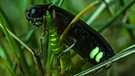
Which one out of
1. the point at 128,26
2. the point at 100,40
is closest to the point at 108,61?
the point at 100,40

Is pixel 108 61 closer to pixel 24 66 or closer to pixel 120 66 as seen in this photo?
pixel 24 66

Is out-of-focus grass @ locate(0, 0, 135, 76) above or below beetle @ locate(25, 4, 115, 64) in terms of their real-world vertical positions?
below

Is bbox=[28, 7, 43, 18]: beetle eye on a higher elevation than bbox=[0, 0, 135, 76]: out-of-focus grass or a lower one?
higher

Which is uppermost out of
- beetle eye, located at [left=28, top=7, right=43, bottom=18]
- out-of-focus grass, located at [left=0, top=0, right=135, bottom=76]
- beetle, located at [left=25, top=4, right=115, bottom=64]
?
beetle eye, located at [left=28, top=7, right=43, bottom=18]

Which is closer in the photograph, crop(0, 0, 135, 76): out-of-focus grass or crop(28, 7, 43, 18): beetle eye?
crop(28, 7, 43, 18): beetle eye

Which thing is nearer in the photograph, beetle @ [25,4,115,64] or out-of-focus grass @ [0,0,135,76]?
beetle @ [25,4,115,64]
